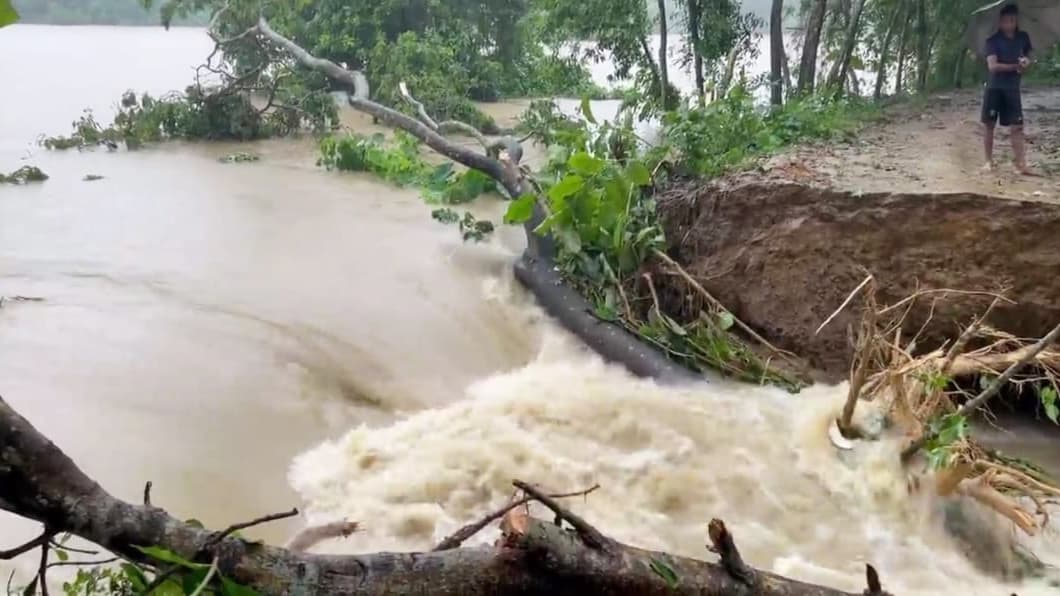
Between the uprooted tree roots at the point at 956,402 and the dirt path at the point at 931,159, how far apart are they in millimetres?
1075

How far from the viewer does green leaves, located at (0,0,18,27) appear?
1.10 m

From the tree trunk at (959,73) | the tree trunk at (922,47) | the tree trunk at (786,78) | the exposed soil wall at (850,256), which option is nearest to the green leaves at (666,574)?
the exposed soil wall at (850,256)

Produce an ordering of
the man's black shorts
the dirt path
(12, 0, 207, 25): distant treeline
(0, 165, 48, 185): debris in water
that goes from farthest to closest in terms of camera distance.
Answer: (0, 165, 48, 185): debris in water
(12, 0, 207, 25): distant treeline
the man's black shorts
the dirt path

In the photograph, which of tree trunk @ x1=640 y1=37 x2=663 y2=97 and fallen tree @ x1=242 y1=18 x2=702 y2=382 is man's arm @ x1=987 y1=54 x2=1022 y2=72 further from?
tree trunk @ x1=640 y1=37 x2=663 y2=97

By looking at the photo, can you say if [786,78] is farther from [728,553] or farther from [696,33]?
[728,553]

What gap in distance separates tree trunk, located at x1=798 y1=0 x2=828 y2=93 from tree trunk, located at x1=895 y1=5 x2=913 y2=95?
1309 millimetres

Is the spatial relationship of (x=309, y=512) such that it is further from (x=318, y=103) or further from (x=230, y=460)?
(x=318, y=103)

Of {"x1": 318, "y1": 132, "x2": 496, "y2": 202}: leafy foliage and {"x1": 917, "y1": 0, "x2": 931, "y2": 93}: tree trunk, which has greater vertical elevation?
{"x1": 917, "y1": 0, "x2": 931, "y2": 93}: tree trunk

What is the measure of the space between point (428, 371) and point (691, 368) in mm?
1592

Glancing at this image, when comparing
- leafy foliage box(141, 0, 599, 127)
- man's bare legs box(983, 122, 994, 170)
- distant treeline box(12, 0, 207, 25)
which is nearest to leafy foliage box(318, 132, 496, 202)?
leafy foliage box(141, 0, 599, 127)

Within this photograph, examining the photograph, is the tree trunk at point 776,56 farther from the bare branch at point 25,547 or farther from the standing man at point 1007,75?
the bare branch at point 25,547

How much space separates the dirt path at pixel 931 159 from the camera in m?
5.21

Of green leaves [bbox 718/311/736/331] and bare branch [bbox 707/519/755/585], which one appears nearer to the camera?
bare branch [bbox 707/519/755/585]

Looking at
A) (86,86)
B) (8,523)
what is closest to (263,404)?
(8,523)
